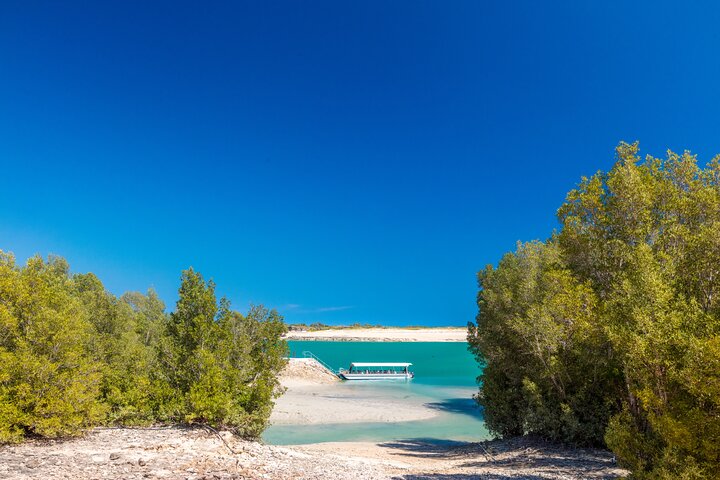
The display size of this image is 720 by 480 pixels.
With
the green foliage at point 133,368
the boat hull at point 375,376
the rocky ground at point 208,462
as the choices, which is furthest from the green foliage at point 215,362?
the boat hull at point 375,376

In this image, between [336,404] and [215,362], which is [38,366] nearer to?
[215,362]

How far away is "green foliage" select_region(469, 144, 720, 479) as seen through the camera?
9.70 m

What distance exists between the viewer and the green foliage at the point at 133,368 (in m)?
14.1

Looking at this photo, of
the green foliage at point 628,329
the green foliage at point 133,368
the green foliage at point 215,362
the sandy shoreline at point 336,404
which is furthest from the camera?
the sandy shoreline at point 336,404

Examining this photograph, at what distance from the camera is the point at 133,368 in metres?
23.5

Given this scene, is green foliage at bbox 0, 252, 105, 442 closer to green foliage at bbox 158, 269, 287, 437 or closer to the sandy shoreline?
green foliage at bbox 158, 269, 287, 437

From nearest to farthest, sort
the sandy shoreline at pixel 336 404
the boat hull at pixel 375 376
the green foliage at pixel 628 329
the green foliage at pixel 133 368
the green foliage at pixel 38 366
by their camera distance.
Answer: the green foliage at pixel 628 329 < the green foliage at pixel 38 366 < the green foliage at pixel 133 368 < the sandy shoreline at pixel 336 404 < the boat hull at pixel 375 376

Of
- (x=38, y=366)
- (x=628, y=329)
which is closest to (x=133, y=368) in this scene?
(x=38, y=366)

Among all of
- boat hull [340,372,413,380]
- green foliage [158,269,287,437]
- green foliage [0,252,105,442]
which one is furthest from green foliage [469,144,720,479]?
boat hull [340,372,413,380]

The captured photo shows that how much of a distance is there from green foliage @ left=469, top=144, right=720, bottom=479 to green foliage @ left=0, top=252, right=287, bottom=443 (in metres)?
13.2

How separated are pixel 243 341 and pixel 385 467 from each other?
828cm

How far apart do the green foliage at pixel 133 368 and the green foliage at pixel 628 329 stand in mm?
13248

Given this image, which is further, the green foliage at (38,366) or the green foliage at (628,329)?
the green foliage at (38,366)

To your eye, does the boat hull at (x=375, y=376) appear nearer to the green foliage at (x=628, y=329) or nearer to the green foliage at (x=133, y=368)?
the green foliage at (x=628, y=329)
